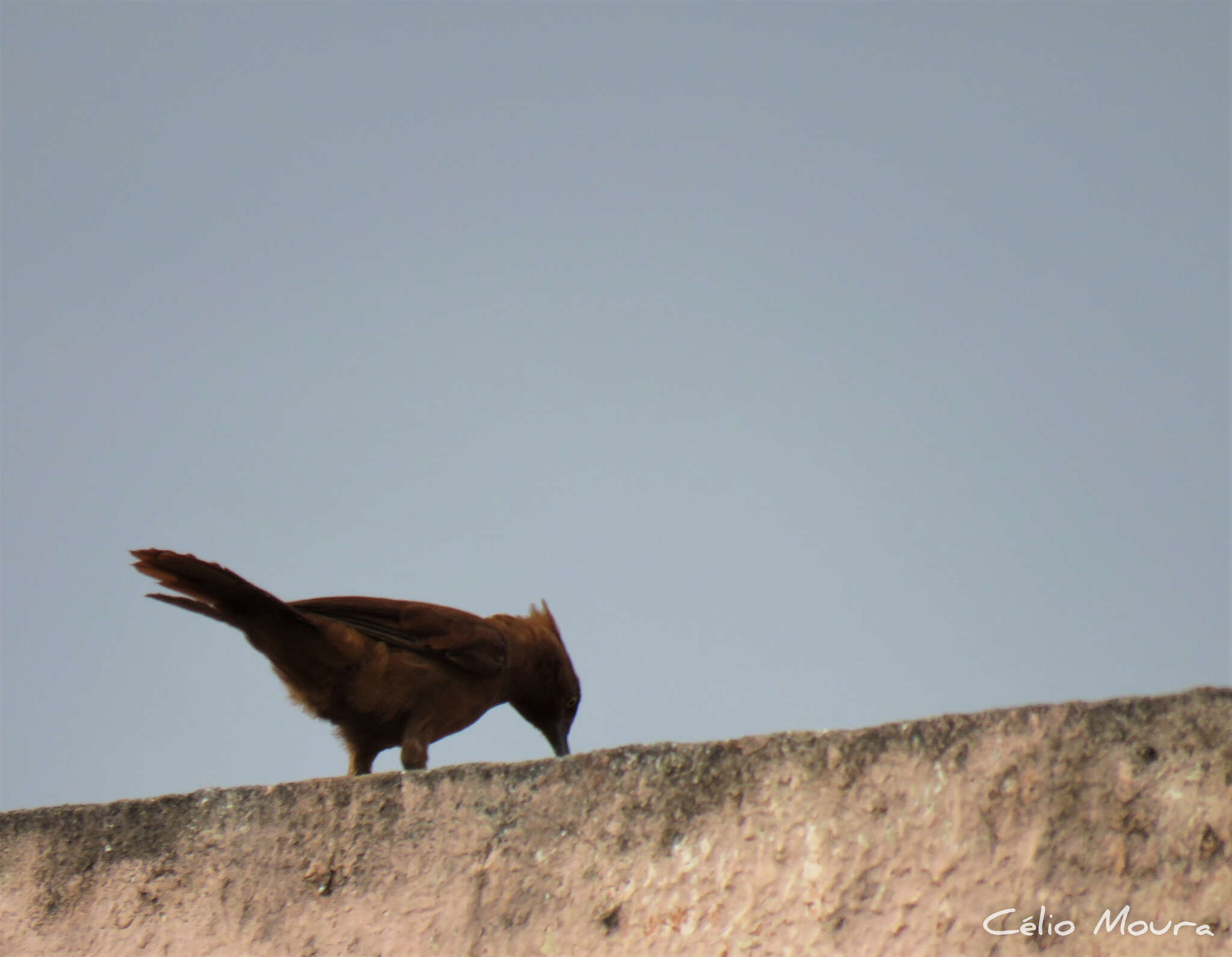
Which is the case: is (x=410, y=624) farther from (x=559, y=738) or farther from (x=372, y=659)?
(x=559, y=738)

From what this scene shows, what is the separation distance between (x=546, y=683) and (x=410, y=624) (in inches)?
37.1

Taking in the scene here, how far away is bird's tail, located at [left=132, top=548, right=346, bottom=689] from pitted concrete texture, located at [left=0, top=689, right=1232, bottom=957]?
4.33 ft

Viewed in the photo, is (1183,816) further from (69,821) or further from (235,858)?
(69,821)

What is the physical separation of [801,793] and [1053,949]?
545 millimetres

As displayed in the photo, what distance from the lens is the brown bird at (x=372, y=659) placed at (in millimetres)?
4781

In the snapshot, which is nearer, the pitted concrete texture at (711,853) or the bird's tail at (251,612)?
the pitted concrete texture at (711,853)

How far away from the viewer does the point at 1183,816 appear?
2441 mm

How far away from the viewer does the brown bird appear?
478cm

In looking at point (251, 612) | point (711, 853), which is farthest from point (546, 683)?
point (711, 853)

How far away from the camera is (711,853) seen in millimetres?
2713

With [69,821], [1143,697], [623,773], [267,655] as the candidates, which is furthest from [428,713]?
[1143,697]

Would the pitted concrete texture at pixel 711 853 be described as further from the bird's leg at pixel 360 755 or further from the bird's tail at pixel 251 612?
the bird's leg at pixel 360 755

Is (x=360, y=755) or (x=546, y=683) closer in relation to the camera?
(x=360, y=755)

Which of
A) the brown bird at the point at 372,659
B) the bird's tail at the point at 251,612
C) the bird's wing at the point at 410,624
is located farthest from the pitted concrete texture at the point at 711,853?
the bird's wing at the point at 410,624
